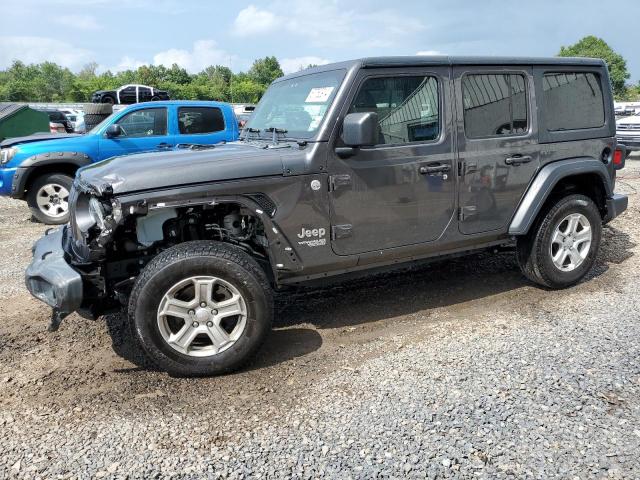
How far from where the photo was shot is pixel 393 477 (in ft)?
8.18

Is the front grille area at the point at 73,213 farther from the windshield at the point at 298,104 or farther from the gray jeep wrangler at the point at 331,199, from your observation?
the windshield at the point at 298,104

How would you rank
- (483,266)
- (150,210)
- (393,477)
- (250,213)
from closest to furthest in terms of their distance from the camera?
(393,477), (150,210), (250,213), (483,266)

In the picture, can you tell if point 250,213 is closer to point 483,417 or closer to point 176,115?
point 483,417

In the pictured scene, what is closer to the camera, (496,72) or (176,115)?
(496,72)

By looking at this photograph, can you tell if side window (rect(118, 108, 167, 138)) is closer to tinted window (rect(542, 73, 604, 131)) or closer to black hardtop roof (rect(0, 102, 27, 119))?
tinted window (rect(542, 73, 604, 131))

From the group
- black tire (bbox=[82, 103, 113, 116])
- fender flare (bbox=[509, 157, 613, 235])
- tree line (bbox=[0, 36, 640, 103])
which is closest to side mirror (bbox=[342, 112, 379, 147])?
fender flare (bbox=[509, 157, 613, 235])

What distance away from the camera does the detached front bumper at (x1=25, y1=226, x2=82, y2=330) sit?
318 cm

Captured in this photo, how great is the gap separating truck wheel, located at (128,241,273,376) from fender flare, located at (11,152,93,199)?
18.8 feet

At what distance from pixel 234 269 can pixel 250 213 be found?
0.40 meters

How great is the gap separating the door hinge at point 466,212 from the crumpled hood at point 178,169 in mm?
1564

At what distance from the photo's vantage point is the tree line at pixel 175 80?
62.7 m

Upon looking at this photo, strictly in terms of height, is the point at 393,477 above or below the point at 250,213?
below

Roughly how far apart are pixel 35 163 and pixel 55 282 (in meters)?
5.71

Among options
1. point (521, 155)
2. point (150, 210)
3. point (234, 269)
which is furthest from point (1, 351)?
point (521, 155)
